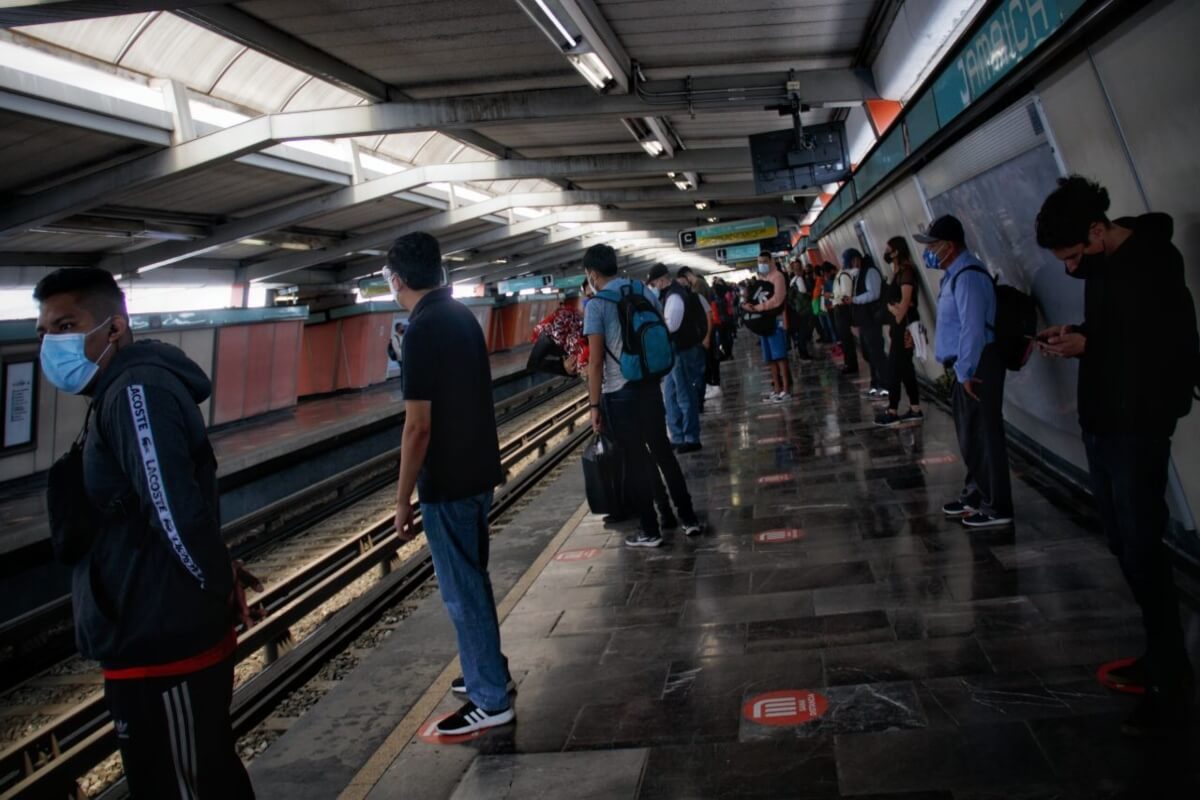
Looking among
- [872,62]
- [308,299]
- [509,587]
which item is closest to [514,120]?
[872,62]

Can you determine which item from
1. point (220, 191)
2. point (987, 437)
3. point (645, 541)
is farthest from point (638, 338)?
point (220, 191)

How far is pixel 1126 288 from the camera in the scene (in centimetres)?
308

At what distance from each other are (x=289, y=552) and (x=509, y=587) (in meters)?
5.31

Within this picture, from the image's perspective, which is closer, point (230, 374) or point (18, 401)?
point (18, 401)

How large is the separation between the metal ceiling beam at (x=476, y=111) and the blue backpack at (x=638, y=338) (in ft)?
20.9

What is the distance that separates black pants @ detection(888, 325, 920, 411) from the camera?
9070 millimetres

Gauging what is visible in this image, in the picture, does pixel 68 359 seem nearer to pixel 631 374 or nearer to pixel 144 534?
pixel 144 534

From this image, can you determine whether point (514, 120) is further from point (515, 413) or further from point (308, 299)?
point (308, 299)

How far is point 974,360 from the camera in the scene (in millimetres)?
5328

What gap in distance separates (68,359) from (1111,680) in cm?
356

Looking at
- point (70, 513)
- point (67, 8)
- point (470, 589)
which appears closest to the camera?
point (70, 513)

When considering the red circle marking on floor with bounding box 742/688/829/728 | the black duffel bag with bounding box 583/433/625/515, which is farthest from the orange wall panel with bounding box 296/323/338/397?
the red circle marking on floor with bounding box 742/688/829/728

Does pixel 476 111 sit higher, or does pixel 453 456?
pixel 476 111

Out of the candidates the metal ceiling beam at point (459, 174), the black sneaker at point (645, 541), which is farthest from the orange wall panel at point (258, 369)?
the black sneaker at point (645, 541)
